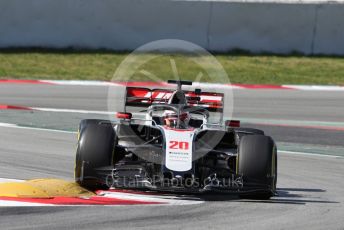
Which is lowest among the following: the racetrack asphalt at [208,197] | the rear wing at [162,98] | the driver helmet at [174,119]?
the racetrack asphalt at [208,197]

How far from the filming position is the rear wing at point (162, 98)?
11.2m

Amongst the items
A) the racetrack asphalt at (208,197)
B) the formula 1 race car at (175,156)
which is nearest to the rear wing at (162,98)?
the formula 1 race car at (175,156)

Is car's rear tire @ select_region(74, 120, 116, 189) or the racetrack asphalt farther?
car's rear tire @ select_region(74, 120, 116, 189)

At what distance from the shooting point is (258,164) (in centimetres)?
1018

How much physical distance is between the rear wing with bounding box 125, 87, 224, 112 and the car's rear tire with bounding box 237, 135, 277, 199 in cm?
95

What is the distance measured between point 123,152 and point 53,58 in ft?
46.1

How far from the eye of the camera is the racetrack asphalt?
8.59 meters

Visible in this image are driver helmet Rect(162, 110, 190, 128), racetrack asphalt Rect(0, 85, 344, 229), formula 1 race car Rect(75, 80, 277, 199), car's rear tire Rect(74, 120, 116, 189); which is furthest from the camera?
driver helmet Rect(162, 110, 190, 128)

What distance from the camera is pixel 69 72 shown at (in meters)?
23.5

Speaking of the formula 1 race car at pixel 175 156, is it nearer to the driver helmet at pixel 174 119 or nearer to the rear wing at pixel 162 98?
the driver helmet at pixel 174 119

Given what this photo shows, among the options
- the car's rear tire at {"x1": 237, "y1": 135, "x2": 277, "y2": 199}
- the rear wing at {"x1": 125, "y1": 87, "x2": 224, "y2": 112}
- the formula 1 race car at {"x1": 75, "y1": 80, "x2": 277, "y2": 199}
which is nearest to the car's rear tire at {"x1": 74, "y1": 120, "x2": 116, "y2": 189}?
the formula 1 race car at {"x1": 75, "y1": 80, "x2": 277, "y2": 199}

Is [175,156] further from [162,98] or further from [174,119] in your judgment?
[162,98]

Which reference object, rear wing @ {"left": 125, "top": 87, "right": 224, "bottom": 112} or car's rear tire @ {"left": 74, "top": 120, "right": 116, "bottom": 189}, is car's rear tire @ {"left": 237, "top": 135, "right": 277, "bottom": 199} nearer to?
rear wing @ {"left": 125, "top": 87, "right": 224, "bottom": 112}

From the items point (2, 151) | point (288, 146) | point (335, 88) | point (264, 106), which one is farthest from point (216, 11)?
point (2, 151)
